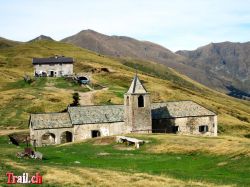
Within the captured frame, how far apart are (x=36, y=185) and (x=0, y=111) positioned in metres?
70.1

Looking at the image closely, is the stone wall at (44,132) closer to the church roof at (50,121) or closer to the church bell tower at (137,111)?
the church roof at (50,121)

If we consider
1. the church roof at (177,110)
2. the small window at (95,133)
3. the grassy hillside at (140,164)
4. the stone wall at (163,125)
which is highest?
the church roof at (177,110)

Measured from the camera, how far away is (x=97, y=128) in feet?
260

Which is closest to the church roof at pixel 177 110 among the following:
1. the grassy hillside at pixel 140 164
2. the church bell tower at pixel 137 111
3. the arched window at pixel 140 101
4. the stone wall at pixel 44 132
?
the church bell tower at pixel 137 111

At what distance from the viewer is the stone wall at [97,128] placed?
257 feet

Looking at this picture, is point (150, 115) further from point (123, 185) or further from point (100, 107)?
point (123, 185)

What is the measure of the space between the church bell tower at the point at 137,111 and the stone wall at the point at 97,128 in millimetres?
1887

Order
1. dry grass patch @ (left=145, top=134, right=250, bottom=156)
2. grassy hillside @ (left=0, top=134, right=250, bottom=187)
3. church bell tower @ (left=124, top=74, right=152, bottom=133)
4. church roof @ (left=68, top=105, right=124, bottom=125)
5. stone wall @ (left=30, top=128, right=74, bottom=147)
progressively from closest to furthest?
grassy hillside @ (left=0, top=134, right=250, bottom=187)
dry grass patch @ (left=145, top=134, right=250, bottom=156)
stone wall @ (left=30, top=128, right=74, bottom=147)
church bell tower @ (left=124, top=74, right=152, bottom=133)
church roof @ (left=68, top=105, right=124, bottom=125)

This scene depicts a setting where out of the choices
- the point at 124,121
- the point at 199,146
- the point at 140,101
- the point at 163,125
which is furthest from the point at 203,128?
the point at 199,146

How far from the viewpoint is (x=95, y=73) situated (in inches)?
6181

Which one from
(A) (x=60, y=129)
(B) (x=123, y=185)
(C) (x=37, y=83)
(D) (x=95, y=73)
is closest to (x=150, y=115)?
(A) (x=60, y=129)

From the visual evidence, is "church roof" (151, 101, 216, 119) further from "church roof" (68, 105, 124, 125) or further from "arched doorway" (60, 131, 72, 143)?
"arched doorway" (60, 131, 72, 143)

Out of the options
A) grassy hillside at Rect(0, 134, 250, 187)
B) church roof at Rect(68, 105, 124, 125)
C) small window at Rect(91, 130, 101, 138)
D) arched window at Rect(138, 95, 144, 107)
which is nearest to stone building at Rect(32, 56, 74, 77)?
church roof at Rect(68, 105, 124, 125)

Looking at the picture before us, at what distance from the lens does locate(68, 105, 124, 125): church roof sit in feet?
260
